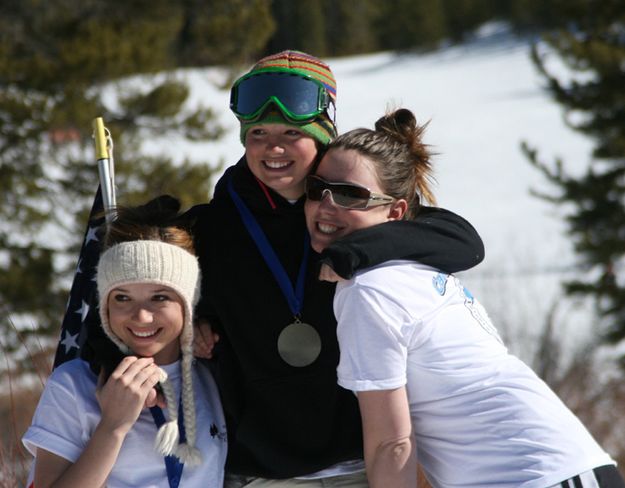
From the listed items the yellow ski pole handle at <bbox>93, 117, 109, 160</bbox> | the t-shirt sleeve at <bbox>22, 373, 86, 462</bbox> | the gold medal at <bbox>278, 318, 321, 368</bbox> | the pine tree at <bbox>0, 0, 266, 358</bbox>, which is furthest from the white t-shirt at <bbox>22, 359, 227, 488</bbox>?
the pine tree at <bbox>0, 0, 266, 358</bbox>

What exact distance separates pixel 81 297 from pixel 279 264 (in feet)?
2.78

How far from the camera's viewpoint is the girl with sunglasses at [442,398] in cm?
266

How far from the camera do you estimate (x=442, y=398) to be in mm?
2770

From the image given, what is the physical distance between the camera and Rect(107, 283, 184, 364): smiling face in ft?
9.70

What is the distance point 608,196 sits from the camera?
40.8 feet

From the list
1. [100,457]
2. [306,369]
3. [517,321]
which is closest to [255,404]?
[306,369]

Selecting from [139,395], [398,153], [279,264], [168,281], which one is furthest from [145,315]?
A: [398,153]

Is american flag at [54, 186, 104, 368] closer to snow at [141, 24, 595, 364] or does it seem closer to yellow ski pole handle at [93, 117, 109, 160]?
yellow ski pole handle at [93, 117, 109, 160]

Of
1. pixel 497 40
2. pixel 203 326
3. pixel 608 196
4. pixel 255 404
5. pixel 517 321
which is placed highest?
pixel 497 40

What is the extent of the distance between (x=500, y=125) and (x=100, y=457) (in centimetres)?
3767

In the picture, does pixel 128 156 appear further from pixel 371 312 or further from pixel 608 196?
pixel 371 312

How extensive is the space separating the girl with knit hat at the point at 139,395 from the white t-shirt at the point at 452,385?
0.55 m

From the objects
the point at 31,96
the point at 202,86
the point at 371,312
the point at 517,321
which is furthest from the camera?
the point at 202,86

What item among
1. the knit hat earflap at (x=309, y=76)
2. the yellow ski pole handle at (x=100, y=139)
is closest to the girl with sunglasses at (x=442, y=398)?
the knit hat earflap at (x=309, y=76)
